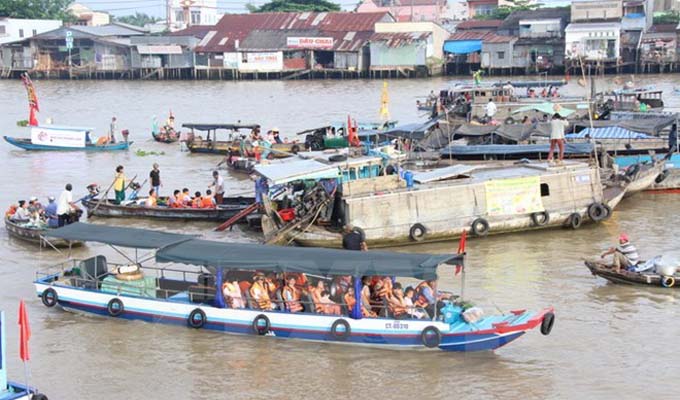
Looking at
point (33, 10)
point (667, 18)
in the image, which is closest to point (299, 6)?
point (33, 10)

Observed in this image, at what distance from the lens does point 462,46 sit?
239 ft

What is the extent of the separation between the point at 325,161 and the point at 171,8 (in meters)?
125

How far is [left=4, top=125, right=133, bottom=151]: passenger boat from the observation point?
1371 inches

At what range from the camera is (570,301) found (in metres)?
16.1

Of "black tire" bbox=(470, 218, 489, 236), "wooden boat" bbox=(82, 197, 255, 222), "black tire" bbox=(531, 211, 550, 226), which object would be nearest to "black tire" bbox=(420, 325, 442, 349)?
"black tire" bbox=(470, 218, 489, 236)

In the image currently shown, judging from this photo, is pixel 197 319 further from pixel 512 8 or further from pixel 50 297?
pixel 512 8

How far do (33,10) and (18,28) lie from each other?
388 inches

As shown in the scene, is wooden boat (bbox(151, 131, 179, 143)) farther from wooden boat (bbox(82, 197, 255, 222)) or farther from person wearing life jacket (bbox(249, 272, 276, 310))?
person wearing life jacket (bbox(249, 272, 276, 310))

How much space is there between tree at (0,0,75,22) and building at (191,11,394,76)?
92.8ft

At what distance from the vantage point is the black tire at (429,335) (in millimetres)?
13109

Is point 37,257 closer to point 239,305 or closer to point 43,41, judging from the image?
point 239,305

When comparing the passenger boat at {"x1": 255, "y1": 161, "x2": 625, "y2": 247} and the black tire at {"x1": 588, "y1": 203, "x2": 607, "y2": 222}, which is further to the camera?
the black tire at {"x1": 588, "y1": 203, "x2": 607, "y2": 222}

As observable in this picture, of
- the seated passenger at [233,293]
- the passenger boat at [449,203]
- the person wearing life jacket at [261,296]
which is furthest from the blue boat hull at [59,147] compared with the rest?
the person wearing life jacket at [261,296]

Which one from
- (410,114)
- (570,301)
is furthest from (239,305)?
(410,114)
